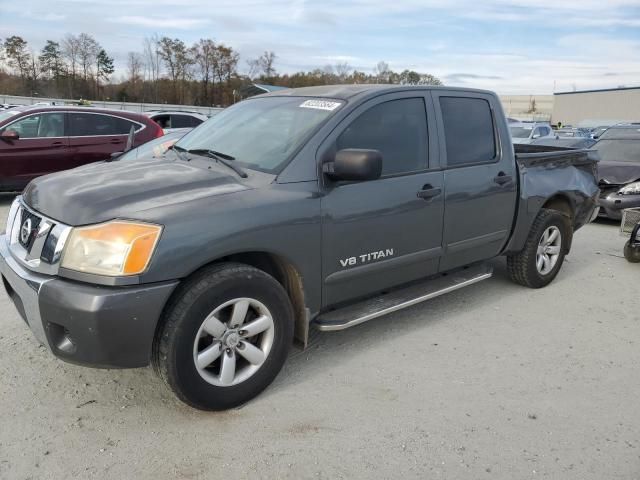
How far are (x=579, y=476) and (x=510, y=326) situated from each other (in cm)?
183

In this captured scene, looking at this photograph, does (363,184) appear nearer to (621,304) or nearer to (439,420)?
(439,420)

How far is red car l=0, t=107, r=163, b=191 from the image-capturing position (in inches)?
340

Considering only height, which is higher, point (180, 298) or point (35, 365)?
point (180, 298)

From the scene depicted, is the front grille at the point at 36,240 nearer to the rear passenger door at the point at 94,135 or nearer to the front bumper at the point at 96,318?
the front bumper at the point at 96,318

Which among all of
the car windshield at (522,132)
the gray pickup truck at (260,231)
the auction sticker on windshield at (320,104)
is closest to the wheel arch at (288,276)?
the gray pickup truck at (260,231)

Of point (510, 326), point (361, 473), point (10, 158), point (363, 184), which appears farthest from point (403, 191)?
point (10, 158)

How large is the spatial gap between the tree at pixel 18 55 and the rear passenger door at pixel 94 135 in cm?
5748

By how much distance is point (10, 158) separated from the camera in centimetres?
858

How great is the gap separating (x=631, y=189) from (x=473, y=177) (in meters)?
5.87

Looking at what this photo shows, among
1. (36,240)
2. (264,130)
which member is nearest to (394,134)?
(264,130)

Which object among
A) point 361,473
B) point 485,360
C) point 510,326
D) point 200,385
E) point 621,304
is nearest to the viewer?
point 361,473

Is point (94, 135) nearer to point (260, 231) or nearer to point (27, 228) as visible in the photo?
point (27, 228)

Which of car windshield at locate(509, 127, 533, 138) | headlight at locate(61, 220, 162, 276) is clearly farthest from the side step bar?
car windshield at locate(509, 127, 533, 138)

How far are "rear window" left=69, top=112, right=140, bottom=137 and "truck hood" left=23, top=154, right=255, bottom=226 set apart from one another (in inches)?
256
